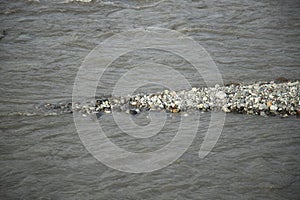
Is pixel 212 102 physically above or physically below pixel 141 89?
below

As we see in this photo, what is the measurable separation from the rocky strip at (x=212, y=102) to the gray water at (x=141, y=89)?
7.2 inches

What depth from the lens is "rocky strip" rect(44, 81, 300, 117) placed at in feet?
19.4

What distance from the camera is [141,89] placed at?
21.6 ft

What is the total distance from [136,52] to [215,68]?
165 cm

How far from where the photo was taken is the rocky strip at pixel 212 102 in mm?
5898

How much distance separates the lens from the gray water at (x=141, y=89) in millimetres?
4676

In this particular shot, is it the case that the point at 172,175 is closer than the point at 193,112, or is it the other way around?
the point at 172,175

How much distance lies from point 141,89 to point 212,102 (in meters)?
1.27

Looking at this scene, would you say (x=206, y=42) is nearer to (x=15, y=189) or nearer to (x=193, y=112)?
(x=193, y=112)

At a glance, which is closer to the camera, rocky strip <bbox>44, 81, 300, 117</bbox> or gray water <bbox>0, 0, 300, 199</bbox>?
gray water <bbox>0, 0, 300, 199</bbox>

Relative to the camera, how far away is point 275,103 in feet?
19.4

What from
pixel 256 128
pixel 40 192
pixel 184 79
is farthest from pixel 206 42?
pixel 40 192

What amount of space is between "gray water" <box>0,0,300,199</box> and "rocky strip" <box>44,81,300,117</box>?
18 cm

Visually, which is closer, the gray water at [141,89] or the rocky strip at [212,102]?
the gray water at [141,89]
